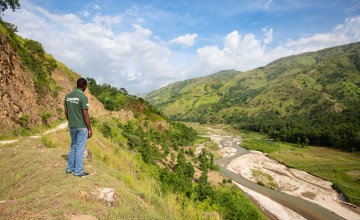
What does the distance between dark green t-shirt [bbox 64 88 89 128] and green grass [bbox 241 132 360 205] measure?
231 ft

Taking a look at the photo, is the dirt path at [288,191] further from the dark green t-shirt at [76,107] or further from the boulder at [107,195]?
the dark green t-shirt at [76,107]

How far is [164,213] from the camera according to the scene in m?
9.03

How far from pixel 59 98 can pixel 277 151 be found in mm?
95660

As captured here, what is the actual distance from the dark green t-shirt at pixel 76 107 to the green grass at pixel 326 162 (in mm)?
70381

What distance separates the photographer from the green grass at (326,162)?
68488 mm

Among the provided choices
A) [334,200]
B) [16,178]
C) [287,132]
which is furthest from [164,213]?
[287,132]

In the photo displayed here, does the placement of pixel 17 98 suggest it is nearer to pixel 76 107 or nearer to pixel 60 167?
pixel 60 167

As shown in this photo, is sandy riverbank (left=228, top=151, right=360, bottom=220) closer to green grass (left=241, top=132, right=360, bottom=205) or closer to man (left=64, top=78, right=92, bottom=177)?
green grass (left=241, top=132, right=360, bottom=205)

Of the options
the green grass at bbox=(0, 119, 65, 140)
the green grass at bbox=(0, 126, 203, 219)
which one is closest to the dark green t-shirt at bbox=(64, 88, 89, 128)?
the green grass at bbox=(0, 126, 203, 219)

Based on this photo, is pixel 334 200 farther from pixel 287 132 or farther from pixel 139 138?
pixel 287 132

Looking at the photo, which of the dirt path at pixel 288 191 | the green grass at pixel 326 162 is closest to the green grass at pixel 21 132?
the dirt path at pixel 288 191

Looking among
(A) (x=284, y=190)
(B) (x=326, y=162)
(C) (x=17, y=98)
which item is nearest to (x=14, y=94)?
(C) (x=17, y=98)

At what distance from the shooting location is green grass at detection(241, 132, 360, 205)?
68.5 meters

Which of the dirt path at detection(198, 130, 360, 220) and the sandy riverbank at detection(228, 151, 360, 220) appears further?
the sandy riverbank at detection(228, 151, 360, 220)
